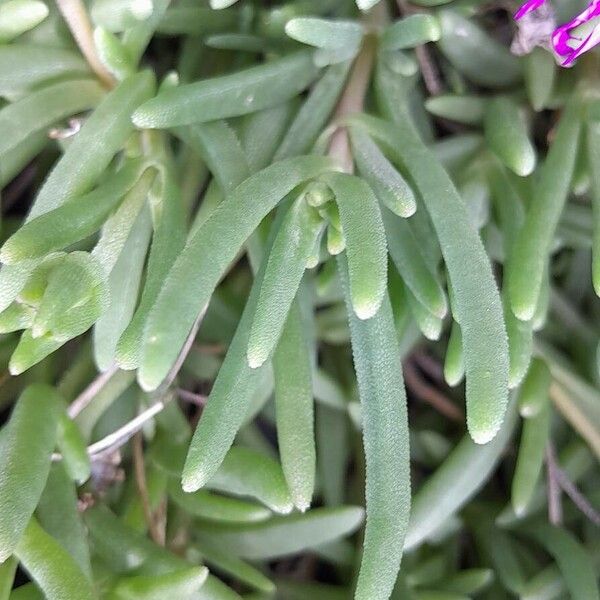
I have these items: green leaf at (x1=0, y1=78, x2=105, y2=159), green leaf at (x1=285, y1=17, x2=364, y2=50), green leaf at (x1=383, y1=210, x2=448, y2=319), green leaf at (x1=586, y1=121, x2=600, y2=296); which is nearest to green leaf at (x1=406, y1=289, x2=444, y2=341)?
green leaf at (x1=383, y1=210, x2=448, y2=319)

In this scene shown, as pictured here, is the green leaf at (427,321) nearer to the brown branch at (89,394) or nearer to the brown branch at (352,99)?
the brown branch at (352,99)

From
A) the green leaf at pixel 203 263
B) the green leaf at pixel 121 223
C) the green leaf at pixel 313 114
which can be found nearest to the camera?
the green leaf at pixel 203 263

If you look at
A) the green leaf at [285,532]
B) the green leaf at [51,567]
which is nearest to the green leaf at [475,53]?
the green leaf at [285,532]

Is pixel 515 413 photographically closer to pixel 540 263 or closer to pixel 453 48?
pixel 540 263

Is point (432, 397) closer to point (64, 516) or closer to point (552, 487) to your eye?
point (552, 487)

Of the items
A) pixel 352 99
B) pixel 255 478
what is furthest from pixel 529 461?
pixel 352 99
